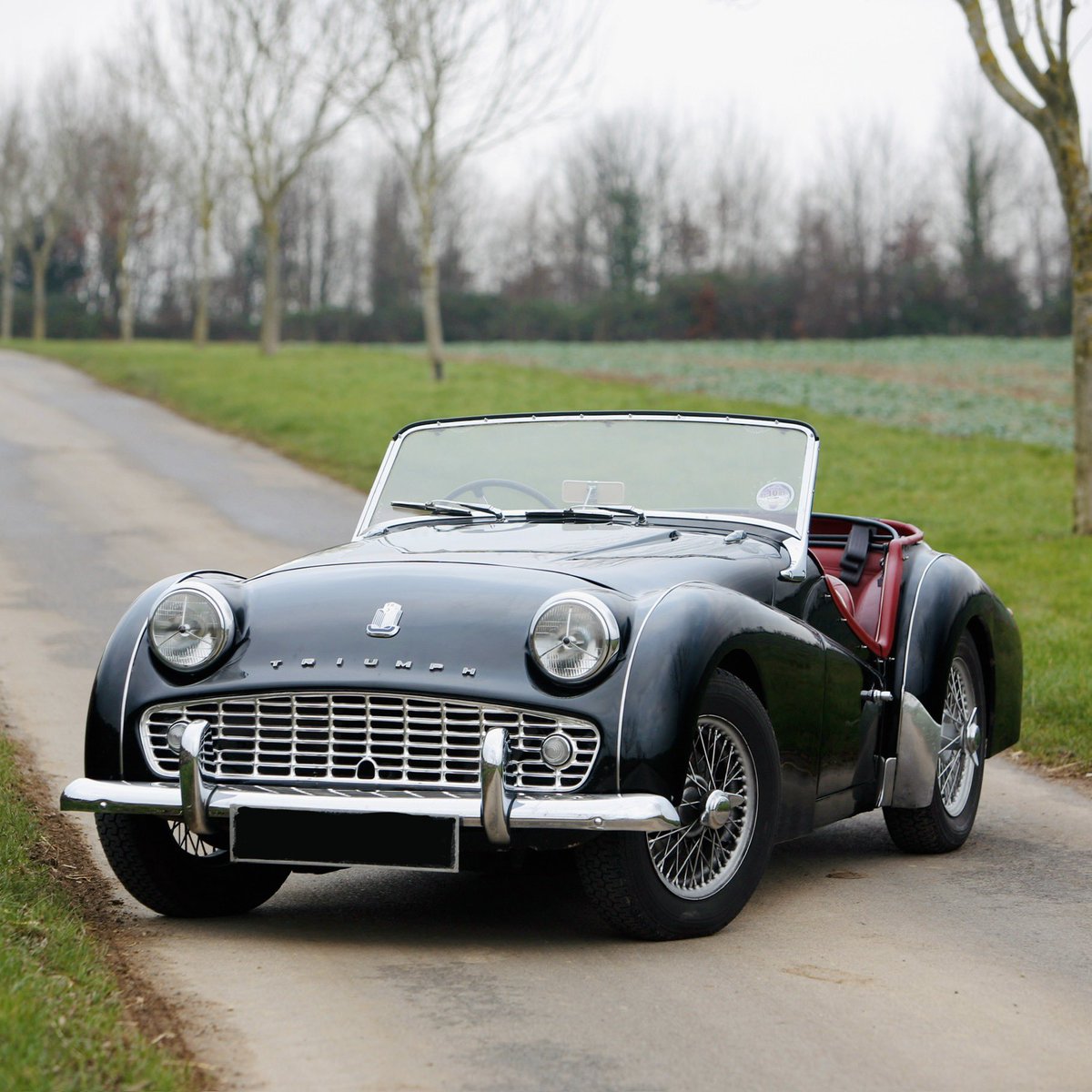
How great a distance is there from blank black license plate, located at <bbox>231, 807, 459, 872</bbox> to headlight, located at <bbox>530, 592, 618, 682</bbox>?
1.54 ft

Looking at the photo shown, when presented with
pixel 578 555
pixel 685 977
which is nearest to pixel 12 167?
pixel 578 555

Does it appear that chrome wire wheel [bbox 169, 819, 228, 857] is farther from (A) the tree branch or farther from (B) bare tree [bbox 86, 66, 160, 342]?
(B) bare tree [bbox 86, 66, 160, 342]

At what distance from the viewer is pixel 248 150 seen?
32.7 meters

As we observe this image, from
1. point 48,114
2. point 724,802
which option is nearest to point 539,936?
point 724,802

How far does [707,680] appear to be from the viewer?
4.27 meters

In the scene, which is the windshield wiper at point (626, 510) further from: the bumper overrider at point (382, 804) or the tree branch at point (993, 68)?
the tree branch at point (993, 68)

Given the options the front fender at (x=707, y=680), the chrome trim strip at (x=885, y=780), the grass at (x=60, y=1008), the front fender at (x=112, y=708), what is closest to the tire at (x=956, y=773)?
the chrome trim strip at (x=885, y=780)

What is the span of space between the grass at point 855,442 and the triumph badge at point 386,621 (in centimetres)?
411

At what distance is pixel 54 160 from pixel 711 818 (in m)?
50.2

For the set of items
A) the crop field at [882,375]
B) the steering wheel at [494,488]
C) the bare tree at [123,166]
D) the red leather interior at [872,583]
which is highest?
the bare tree at [123,166]

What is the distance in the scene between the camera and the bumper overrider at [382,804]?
400 centimetres

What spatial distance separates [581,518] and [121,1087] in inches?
112

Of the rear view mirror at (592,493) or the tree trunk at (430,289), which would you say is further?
the tree trunk at (430,289)

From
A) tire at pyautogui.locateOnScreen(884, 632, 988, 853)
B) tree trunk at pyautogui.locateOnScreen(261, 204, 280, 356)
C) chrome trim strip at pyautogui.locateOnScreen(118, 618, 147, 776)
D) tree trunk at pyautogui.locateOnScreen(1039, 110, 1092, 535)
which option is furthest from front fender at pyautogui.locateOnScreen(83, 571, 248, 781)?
tree trunk at pyautogui.locateOnScreen(261, 204, 280, 356)
